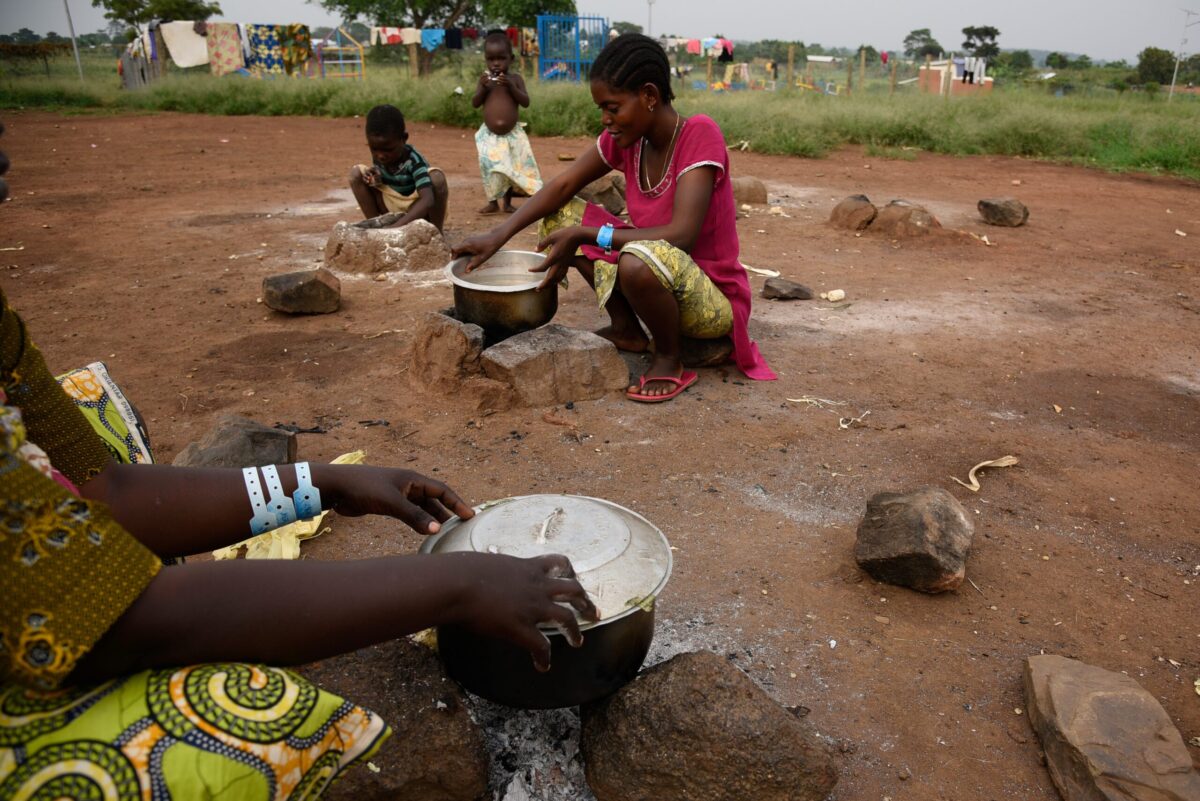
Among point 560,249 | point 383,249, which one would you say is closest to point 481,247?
point 560,249

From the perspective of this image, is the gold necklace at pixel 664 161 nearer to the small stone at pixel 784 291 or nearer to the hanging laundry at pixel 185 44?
the small stone at pixel 784 291

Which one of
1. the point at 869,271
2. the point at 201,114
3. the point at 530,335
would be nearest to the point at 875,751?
the point at 530,335

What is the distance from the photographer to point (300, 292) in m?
4.93

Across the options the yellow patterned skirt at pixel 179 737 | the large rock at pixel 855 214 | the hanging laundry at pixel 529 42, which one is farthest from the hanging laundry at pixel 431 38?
the yellow patterned skirt at pixel 179 737

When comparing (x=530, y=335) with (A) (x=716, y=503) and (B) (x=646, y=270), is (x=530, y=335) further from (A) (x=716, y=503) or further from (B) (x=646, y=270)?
(A) (x=716, y=503)

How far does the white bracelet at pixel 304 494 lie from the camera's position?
178 centimetres

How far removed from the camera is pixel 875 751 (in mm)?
2006

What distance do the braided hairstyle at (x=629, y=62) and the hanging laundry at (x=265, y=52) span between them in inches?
855

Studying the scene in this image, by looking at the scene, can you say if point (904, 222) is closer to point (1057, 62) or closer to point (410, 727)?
point (410, 727)

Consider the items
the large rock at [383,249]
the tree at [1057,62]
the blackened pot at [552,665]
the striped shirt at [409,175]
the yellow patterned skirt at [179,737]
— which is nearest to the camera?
the yellow patterned skirt at [179,737]

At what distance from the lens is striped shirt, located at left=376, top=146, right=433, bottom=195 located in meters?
6.30

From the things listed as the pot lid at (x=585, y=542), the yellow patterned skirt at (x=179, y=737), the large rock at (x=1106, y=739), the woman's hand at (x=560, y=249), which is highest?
the woman's hand at (x=560, y=249)

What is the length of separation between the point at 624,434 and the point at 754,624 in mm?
1311

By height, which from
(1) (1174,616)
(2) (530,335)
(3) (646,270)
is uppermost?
(3) (646,270)
